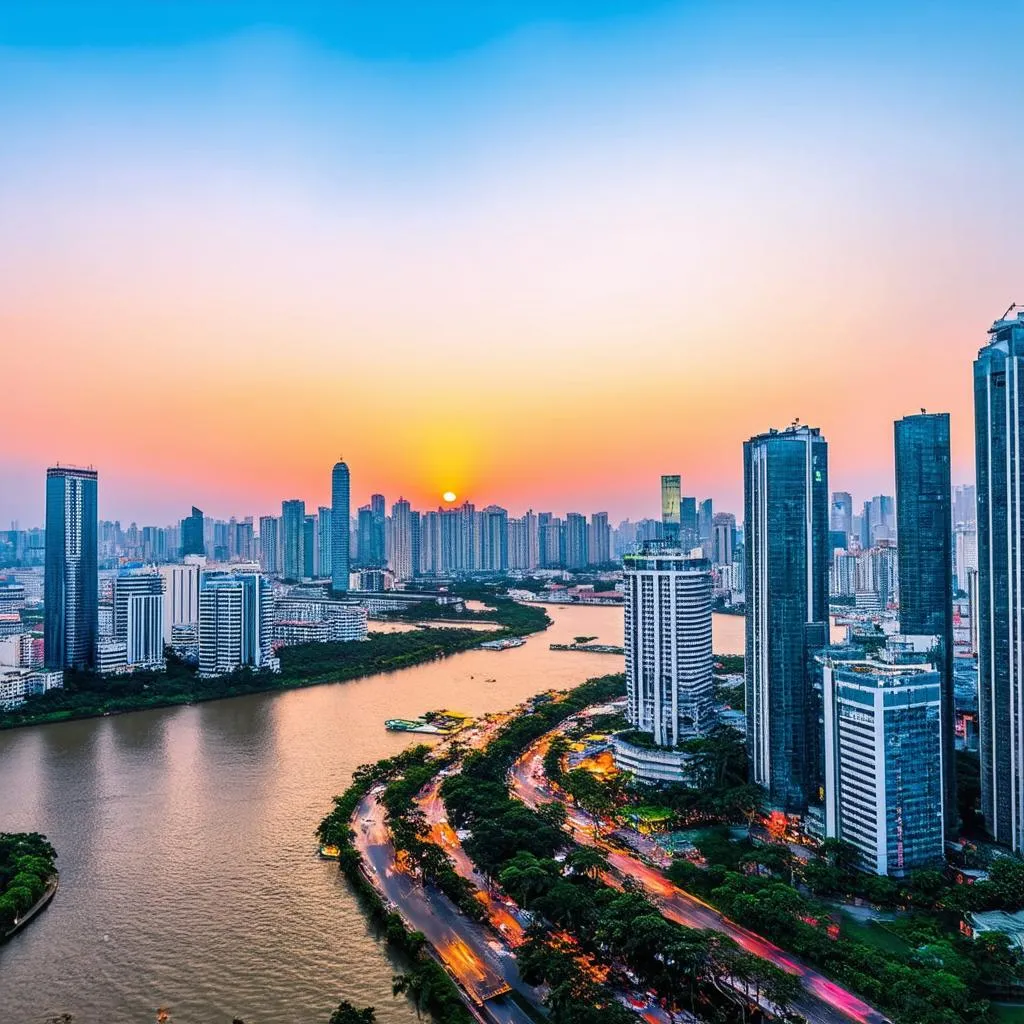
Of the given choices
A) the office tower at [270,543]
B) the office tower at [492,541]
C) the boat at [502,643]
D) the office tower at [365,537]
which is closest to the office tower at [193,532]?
the office tower at [270,543]

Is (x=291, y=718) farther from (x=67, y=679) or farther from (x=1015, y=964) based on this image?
(x=1015, y=964)

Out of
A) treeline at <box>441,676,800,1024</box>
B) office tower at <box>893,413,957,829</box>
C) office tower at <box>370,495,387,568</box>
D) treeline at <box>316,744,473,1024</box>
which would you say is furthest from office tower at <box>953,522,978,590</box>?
office tower at <box>370,495,387,568</box>

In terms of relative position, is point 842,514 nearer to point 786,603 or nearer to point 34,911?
point 786,603

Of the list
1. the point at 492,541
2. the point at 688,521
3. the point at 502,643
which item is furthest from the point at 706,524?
the point at 502,643

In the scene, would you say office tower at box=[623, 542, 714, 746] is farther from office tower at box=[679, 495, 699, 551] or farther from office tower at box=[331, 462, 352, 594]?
office tower at box=[679, 495, 699, 551]

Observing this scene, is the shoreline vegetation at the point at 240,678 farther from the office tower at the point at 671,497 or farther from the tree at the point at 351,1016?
the office tower at the point at 671,497

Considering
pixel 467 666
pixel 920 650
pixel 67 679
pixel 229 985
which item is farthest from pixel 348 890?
pixel 467 666
